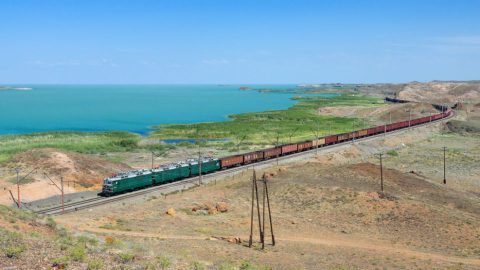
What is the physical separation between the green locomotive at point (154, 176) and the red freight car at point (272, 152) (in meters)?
14.9

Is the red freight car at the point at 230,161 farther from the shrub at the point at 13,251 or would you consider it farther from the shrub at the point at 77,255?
the shrub at the point at 13,251

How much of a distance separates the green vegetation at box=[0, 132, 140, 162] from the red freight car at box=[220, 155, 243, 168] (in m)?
35.0

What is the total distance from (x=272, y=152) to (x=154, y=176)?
33.0 metres

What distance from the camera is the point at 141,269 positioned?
22.2m

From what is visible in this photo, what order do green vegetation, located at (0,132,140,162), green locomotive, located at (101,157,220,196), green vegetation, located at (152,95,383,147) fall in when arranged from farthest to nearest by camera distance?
Answer: 1. green vegetation, located at (152,95,383,147)
2. green vegetation, located at (0,132,140,162)
3. green locomotive, located at (101,157,220,196)

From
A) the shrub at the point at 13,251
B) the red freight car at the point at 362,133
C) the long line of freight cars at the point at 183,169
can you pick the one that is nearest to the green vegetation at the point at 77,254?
the shrub at the point at 13,251

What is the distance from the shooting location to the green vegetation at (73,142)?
339 feet

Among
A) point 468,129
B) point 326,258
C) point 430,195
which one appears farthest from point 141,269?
point 468,129

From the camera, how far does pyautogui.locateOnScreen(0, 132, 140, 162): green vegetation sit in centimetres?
10331

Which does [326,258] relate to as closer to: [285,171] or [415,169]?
[285,171]

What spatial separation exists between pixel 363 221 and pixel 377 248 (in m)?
8.66

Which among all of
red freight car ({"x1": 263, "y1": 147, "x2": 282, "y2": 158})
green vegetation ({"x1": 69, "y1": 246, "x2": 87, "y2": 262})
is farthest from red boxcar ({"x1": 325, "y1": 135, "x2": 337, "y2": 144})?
green vegetation ({"x1": 69, "y1": 246, "x2": 87, "y2": 262})

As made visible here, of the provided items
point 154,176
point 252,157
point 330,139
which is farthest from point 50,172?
point 330,139

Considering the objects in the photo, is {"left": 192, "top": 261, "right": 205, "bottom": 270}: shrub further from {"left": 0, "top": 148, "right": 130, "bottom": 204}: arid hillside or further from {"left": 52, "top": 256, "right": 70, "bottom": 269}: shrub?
{"left": 0, "top": 148, "right": 130, "bottom": 204}: arid hillside
